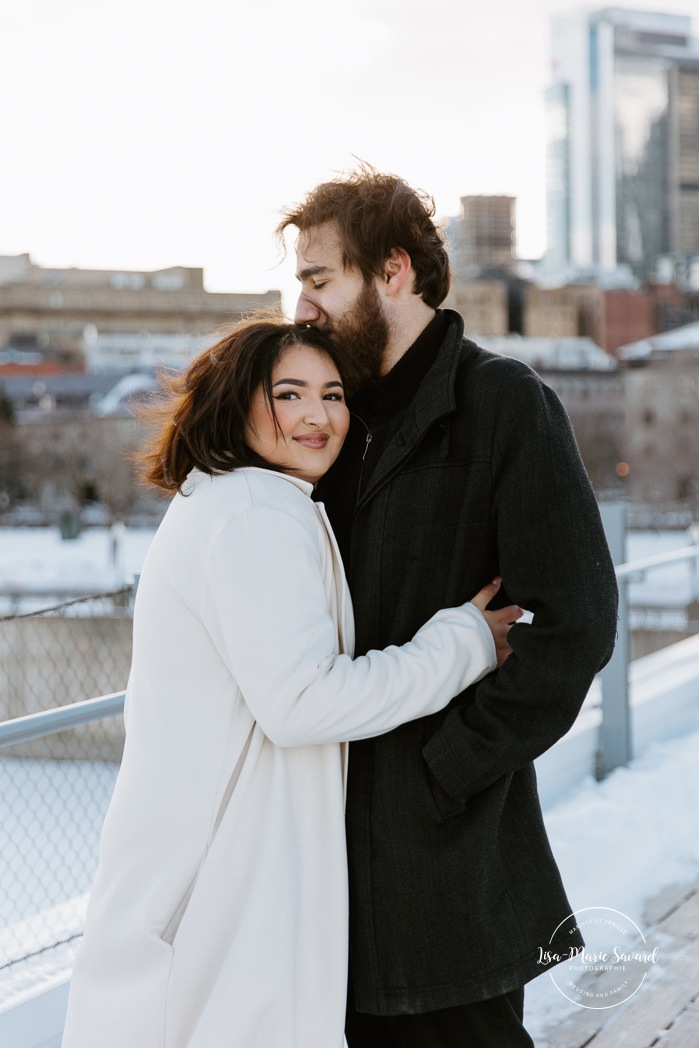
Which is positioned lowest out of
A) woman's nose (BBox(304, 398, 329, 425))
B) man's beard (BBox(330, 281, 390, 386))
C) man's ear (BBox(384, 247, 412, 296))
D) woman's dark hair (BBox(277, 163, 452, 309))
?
woman's nose (BBox(304, 398, 329, 425))

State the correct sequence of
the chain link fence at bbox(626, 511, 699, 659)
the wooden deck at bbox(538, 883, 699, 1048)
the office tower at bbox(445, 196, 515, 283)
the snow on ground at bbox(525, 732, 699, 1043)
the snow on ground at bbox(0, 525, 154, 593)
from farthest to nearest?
the office tower at bbox(445, 196, 515, 283) → the snow on ground at bbox(0, 525, 154, 593) → the chain link fence at bbox(626, 511, 699, 659) → the snow on ground at bbox(525, 732, 699, 1043) → the wooden deck at bbox(538, 883, 699, 1048)

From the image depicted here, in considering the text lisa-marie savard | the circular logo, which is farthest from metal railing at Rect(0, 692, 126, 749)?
the text lisa-marie savard

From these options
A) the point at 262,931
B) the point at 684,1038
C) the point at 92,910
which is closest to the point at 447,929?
the point at 262,931

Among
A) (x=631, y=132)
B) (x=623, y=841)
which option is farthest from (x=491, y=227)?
(x=623, y=841)

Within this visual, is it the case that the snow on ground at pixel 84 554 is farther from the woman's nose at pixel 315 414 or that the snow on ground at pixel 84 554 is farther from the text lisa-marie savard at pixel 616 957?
the woman's nose at pixel 315 414

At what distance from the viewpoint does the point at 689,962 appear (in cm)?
321

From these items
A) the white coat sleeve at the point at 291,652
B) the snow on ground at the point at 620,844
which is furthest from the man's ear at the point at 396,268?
the snow on ground at the point at 620,844

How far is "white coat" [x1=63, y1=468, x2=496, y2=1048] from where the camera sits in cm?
166

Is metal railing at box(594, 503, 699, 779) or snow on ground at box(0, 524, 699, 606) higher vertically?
metal railing at box(594, 503, 699, 779)

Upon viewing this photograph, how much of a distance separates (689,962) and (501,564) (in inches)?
75.7

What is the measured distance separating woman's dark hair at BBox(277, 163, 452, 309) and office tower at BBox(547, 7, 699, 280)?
145283 millimetres

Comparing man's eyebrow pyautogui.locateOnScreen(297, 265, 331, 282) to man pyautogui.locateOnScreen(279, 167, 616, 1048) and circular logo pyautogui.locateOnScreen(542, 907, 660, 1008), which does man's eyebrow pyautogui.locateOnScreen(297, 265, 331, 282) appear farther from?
circular logo pyautogui.locateOnScreen(542, 907, 660, 1008)

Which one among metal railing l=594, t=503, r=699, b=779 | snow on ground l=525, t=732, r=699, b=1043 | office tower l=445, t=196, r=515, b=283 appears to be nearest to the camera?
snow on ground l=525, t=732, r=699, b=1043

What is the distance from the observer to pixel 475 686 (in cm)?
185
